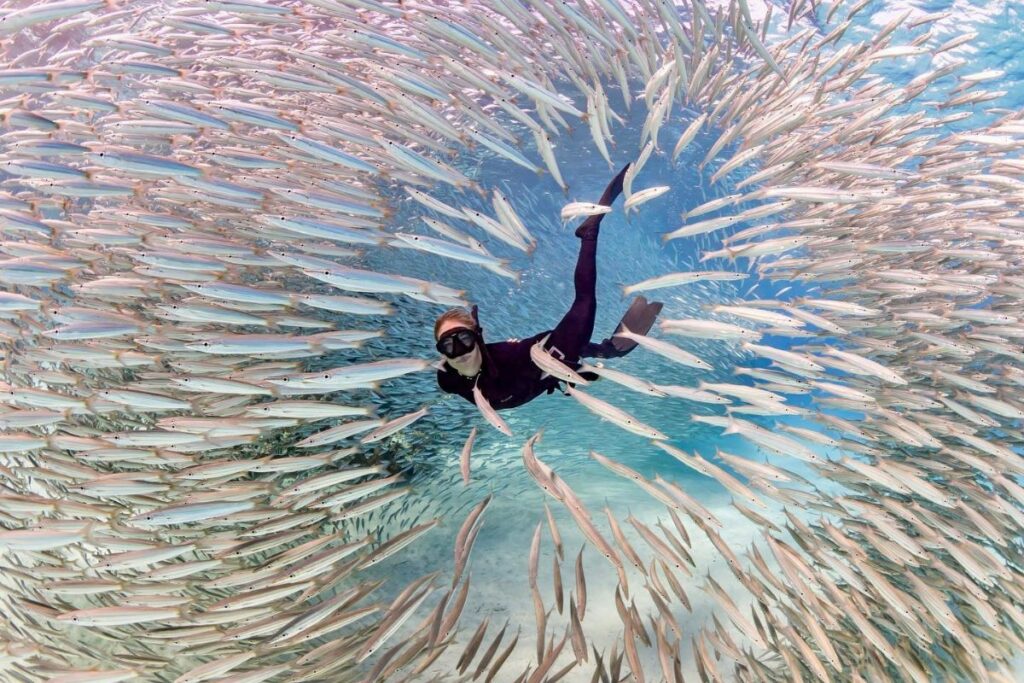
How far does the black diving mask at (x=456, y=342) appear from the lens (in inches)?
148

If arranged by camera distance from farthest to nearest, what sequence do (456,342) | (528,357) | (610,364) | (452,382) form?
(610,364), (528,357), (452,382), (456,342)

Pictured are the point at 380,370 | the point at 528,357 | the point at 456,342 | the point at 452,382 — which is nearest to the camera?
the point at 380,370

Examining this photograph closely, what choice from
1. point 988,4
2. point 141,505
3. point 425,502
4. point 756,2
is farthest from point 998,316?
point 988,4

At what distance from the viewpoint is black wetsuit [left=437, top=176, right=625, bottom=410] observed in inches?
169

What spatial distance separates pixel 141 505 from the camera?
398cm

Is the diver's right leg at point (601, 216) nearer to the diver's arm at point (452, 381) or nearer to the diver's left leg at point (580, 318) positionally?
the diver's left leg at point (580, 318)

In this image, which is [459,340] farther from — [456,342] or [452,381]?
[452,381]

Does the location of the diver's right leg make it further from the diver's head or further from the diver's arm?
the diver's arm

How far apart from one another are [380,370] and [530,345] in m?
1.89

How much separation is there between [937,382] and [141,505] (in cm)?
629

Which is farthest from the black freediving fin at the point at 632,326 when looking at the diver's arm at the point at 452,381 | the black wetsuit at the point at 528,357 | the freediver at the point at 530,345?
the diver's arm at the point at 452,381

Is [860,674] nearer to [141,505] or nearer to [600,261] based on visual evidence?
[141,505]

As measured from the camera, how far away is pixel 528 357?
179 inches

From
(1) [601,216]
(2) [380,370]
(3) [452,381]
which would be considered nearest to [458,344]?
(3) [452,381]
